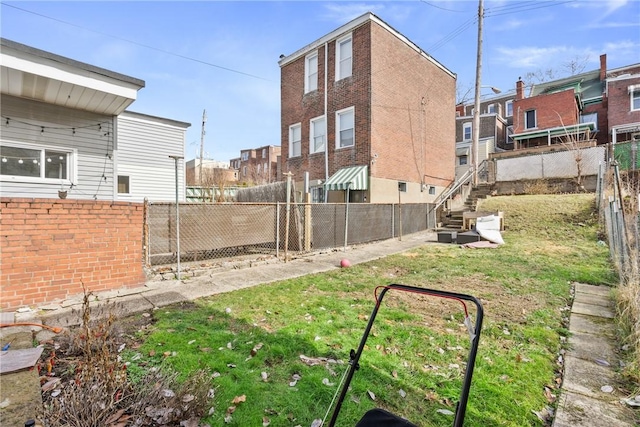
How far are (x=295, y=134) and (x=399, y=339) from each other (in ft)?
49.3

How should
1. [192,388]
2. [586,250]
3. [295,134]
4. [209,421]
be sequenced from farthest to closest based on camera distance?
[295,134] < [586,250] < [192,388] < [209,421]

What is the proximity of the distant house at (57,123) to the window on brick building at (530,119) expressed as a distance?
33.4 metres

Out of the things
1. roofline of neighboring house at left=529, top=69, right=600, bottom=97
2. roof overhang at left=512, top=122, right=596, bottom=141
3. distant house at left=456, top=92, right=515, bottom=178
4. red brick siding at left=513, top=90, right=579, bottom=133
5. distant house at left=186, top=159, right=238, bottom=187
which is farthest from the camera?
roofline of neighboring house at left=529, top=69, right=600, bottom=97

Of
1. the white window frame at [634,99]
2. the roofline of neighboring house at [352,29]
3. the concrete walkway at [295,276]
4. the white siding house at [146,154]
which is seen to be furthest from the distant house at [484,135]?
the concrete walkway at [295,276]

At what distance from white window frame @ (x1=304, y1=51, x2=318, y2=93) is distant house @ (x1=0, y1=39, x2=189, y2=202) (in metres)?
10.5

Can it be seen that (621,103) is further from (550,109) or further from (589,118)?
(550,109)

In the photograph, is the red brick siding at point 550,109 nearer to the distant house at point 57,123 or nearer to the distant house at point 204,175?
the distant house at point 204,175

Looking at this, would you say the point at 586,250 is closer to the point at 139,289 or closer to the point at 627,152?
the point at 139,289

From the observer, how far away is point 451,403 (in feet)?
8.35

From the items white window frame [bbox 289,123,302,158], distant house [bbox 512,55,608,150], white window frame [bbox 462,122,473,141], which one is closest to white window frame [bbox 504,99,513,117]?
distant house [bbox 512,55,608,150]

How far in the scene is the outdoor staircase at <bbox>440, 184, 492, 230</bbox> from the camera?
49.9 ft

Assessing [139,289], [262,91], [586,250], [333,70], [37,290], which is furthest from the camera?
[262,91]

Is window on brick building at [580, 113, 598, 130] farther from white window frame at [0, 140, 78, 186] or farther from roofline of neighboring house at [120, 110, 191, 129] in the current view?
white window frame at [0, 140, 78, 186]

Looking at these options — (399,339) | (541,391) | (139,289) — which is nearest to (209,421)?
(399,339)
